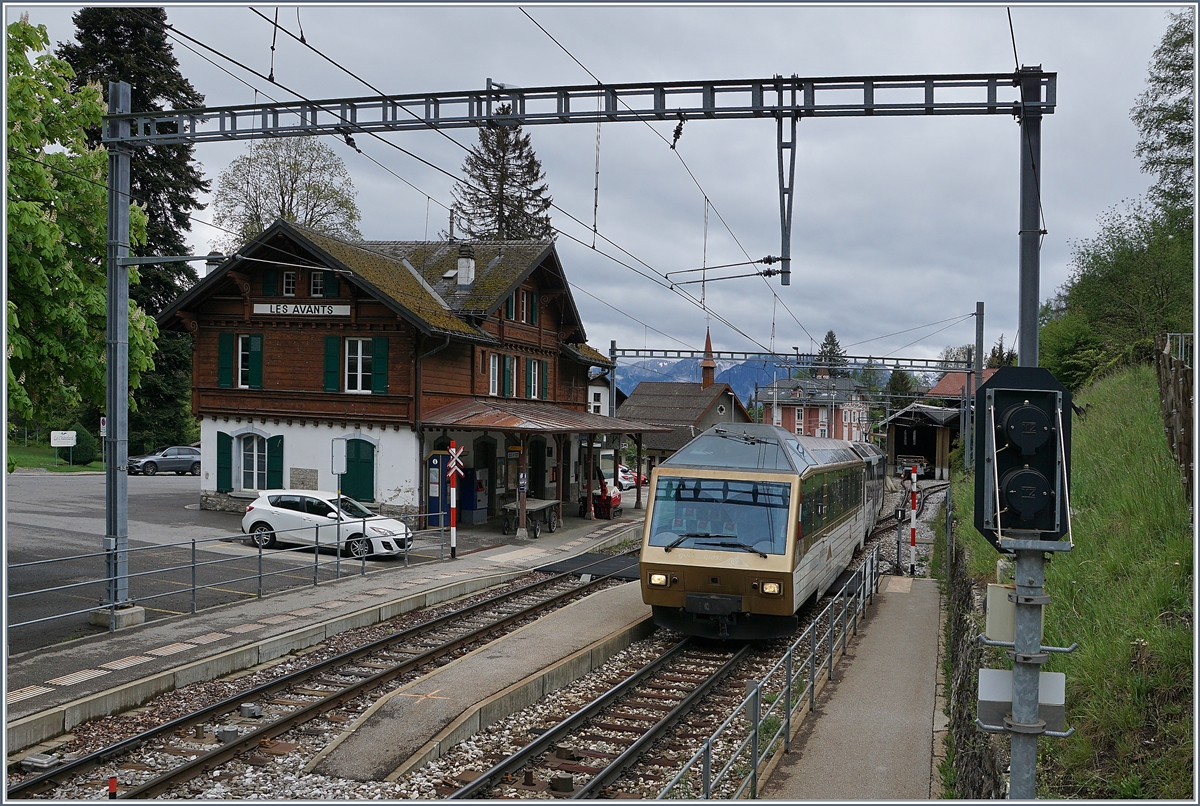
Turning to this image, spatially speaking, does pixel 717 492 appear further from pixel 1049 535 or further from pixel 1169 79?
pixel 1169 79

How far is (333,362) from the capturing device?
28.8 meters

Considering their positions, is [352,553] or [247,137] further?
[352,553]

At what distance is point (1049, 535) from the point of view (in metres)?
4.57

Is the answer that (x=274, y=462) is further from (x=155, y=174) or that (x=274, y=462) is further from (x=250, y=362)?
(x=155, y=174)

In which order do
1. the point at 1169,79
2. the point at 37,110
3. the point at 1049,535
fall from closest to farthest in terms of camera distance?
the point at 1049,535
the point at 37,110
the point at 1169,79

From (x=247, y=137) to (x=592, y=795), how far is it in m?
10.5

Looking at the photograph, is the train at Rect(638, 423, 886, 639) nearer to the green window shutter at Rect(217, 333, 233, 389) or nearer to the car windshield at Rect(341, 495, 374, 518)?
the car windshield at Rect(341, 495, 374, 518)

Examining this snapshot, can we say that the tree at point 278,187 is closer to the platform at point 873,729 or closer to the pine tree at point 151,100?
the pine tree at point 151,100

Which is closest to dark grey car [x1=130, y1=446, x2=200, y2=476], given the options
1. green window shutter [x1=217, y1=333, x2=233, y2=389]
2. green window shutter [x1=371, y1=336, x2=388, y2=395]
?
green window shutter [x1=217, y1=333, x2=233, y2=389]

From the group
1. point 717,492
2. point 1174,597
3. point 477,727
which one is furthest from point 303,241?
point 1174,597

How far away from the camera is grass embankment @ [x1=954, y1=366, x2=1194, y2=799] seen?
591 centimetres

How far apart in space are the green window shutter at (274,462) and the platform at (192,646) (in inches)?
406

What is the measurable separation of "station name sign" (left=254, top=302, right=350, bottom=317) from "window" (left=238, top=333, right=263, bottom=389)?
3.30 ft

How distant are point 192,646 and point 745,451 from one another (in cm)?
840
